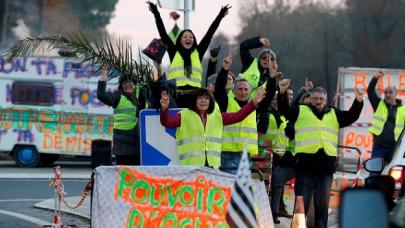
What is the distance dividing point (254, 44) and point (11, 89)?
46.4 ft

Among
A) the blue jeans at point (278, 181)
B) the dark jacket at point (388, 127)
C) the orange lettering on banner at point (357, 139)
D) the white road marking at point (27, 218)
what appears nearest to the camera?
the blue jeans at point (278, 181)

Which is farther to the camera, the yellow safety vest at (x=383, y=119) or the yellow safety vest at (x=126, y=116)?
the yellow safety vest at (x=383, y=119)

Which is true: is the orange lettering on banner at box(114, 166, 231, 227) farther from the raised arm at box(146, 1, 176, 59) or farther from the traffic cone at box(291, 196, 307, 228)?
the raised arm at box(146, 1, 176, 59)

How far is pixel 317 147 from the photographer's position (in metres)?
12.3

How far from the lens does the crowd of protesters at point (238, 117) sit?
36.5ft

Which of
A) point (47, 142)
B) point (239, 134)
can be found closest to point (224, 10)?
point (239, 134)

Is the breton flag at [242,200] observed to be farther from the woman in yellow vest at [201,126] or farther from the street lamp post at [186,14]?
the street lamp post at [186,14]

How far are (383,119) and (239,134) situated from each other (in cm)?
531

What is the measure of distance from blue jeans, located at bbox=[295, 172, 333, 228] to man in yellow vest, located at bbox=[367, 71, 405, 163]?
4.30 meters

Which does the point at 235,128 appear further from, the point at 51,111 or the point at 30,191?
the point at 51,111

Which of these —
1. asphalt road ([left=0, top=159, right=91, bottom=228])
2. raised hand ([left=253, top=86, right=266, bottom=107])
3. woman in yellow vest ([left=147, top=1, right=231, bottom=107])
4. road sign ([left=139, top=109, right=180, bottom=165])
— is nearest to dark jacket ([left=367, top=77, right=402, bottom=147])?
woman in yellow vest ([left=147, top=1, right=231, bottom=107])

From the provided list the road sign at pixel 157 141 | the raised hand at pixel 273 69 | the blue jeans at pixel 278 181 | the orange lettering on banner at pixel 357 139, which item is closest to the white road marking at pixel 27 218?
the road sign at pixel 157 141

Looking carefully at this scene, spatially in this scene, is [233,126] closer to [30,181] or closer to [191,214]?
[191,214]

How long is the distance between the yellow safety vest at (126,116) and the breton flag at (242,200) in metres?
6.77
